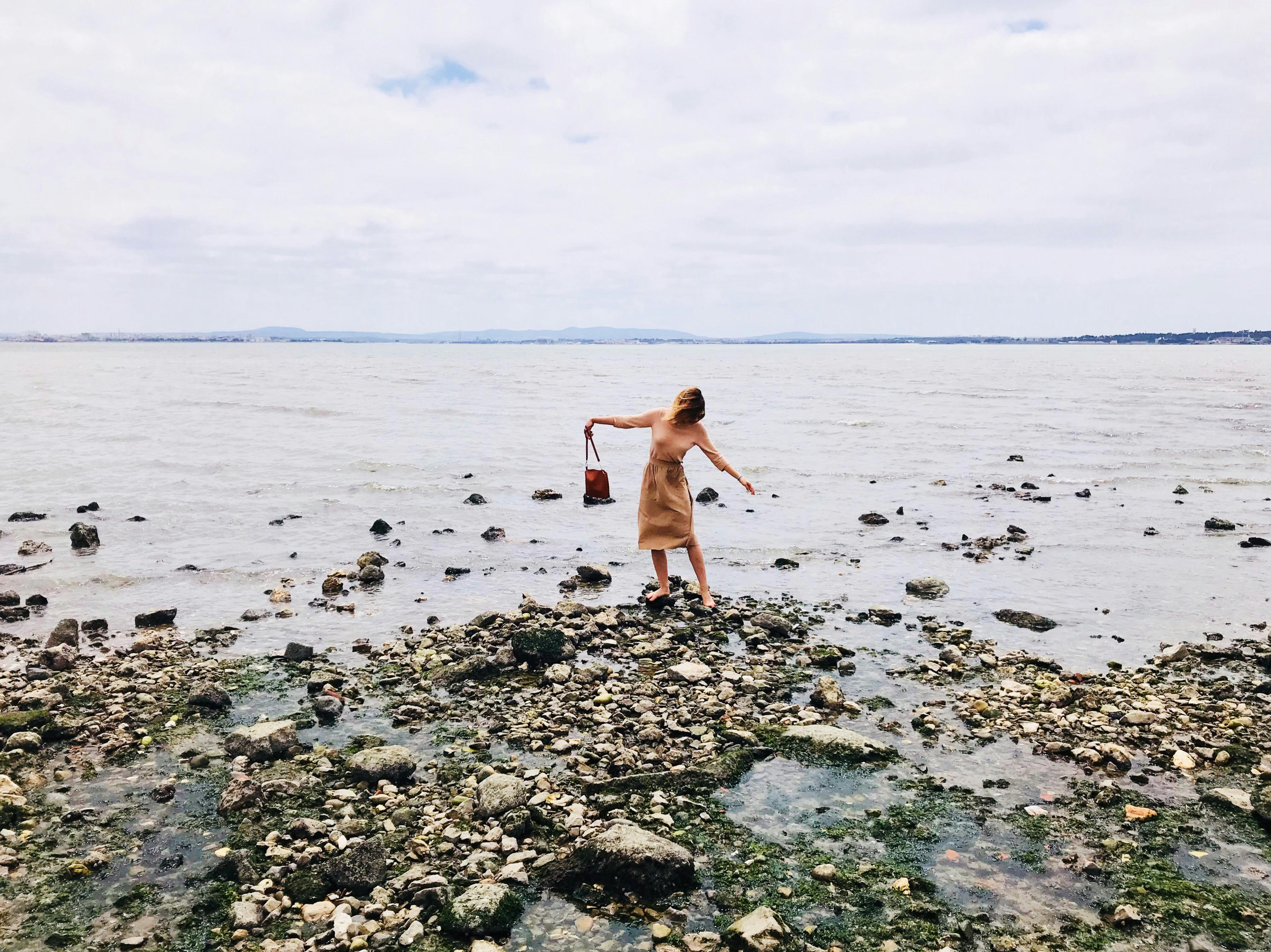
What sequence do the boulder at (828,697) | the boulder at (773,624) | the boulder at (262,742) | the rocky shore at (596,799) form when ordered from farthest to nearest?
the boulder at (773,624) → the boulder at (828,697) → the boulder at (262,742) → the rocky shore at (596,799)

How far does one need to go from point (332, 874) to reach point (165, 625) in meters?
7.80

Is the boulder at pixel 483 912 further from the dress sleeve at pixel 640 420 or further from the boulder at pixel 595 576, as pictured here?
the boulder at pixel 595 576

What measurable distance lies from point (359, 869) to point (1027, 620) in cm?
969

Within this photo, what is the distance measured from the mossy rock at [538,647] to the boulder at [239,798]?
3.64 metres

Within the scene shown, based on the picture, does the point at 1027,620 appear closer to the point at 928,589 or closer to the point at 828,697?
the point at 928,589

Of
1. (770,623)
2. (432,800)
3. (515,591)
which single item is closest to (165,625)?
(515,591)

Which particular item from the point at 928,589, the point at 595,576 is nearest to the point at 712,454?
the point at 595,576

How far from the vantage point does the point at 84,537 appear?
17609 millimetres

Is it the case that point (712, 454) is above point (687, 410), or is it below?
below

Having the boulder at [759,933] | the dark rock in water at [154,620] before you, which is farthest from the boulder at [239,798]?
the dark rock in water at [154,620]

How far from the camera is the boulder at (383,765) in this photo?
25.6 feet

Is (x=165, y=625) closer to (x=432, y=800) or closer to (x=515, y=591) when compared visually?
(x=515, y=591)

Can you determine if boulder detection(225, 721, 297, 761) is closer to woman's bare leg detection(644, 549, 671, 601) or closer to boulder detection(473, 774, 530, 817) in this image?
boulder detection(473, 774, 530, 817)

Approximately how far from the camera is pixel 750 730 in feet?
28.8
